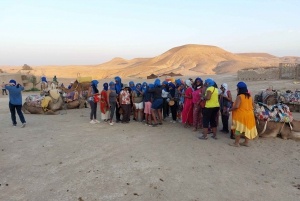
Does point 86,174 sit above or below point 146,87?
below

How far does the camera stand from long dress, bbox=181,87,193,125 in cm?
836

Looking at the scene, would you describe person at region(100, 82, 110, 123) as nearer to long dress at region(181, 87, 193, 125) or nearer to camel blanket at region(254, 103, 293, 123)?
long dress at region(181, 87, 193, 125)

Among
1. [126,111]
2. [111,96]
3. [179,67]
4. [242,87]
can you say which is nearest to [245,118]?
[242,87]

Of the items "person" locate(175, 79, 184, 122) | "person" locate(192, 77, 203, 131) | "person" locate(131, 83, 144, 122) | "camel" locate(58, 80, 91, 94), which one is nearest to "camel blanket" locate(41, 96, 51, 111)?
"camel" locate(58, 80, 91, 94)

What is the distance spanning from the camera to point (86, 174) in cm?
486

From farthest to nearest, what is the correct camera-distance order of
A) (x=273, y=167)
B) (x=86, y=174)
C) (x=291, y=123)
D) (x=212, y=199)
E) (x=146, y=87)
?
1. (x=146, y=87)
2. (x=291, y=123)
3. (x=273, y=167)
4. (x=86, y=174)
5. (x=212, y=199)

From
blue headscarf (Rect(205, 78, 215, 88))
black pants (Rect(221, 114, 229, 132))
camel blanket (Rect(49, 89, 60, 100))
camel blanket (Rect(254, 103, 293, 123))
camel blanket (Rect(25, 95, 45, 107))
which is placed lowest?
black pants (Rect(221, 114, 229, 132))

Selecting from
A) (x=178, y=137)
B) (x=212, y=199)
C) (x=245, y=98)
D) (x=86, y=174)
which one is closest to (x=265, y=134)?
(x=245, y=98)

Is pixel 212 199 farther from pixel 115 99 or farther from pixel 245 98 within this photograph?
pixel 115 99

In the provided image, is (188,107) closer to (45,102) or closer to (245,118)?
(245,118)

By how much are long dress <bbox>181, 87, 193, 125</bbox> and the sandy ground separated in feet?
2.03

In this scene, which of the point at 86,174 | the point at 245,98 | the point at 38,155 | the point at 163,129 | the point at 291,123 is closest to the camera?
the point at 86,174

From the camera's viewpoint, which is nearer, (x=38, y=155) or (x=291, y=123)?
(x=38, y=155)

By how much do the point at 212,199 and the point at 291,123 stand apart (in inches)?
175
